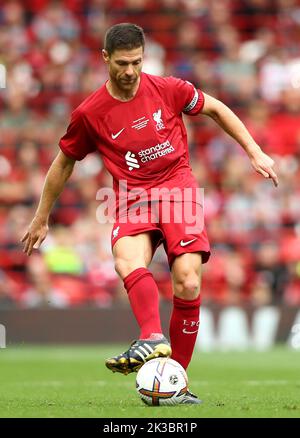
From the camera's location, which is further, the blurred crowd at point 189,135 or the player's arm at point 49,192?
the blurred crowd at point 189,135

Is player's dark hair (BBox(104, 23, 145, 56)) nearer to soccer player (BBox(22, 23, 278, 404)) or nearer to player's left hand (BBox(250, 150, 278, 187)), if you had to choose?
soccer player (BBox(22, 23, 278, 404))

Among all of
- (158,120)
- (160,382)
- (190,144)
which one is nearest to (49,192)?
(158,120)

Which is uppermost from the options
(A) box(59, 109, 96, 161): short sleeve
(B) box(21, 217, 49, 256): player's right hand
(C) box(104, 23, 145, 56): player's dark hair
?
(C) box(104, 23, 145, 56): player's dark hair

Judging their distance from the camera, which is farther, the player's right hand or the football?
the player's right hand

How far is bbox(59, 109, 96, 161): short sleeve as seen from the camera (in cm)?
704

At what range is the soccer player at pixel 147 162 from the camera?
6734 millimetres

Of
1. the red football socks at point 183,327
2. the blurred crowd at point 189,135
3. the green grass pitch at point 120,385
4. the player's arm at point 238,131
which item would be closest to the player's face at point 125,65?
the player's arm at point 238,131

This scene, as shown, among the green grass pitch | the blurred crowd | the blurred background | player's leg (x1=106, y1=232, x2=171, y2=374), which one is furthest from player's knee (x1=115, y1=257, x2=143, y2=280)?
the blurred crowd

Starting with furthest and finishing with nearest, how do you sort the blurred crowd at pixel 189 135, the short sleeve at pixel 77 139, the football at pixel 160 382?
1. the blurred crowd at pixel 189 135
2. the short sleeve at pixel 77 139
3. the football at pixel 160 382

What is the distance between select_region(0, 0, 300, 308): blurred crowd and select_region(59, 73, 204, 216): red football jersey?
804cm

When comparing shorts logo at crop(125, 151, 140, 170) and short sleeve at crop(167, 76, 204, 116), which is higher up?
short sleeve at crop(167, 76, 204, 116)

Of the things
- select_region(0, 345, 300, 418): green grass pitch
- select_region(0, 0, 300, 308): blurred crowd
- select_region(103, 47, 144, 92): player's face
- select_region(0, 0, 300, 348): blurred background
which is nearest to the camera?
→ select_region(0, 345, 300, 418): green grass pitch

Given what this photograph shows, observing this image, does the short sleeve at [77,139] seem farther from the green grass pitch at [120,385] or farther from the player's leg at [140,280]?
the green grass pitch at [120,385]
